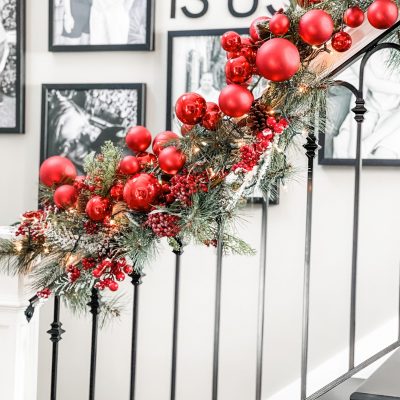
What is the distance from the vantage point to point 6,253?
4.50 feet

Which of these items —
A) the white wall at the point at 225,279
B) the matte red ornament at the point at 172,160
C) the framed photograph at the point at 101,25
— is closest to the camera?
the matte red ornament at the point at 172,160

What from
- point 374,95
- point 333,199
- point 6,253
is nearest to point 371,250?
point 333,199

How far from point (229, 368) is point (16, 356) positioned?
1.25 m

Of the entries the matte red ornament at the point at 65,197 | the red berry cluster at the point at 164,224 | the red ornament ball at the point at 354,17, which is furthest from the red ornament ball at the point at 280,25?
the matte red ornament at the point at 65,197

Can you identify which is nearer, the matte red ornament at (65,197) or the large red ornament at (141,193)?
the large red ornament at (141,193)

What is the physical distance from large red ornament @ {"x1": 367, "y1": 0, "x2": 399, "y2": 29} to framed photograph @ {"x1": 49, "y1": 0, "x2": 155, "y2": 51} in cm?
149

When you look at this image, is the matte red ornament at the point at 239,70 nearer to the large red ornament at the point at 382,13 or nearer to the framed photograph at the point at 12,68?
the large red ornament at the point at 382,13

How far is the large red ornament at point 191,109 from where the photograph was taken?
49.3 inches

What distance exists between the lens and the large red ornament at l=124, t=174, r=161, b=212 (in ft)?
Answer: 4.10

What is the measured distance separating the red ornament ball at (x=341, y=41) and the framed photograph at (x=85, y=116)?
1.42 meters

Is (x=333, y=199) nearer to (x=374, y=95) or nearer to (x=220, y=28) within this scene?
(x=374, y=95)

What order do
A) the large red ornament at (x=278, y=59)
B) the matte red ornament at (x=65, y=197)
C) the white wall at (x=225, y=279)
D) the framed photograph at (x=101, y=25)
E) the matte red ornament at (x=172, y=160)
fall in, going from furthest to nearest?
1. the framed photograph at (x=101, y=25)
2. the white wall at (x=225, y=279)
3. the matte red ornament at (x=65, y=197)
4. the matte red ornament at (x=172, y=160)
5. the large red ornament at (x=278, y=59)

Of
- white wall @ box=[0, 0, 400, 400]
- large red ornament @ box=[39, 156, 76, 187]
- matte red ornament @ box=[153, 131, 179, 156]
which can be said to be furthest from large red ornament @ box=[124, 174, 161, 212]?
white wall @ box=[0, 0, 400, 400]

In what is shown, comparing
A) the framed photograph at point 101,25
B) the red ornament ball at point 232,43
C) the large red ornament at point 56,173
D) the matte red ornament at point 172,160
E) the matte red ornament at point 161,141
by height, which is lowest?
the large red ornament at point 56,173
